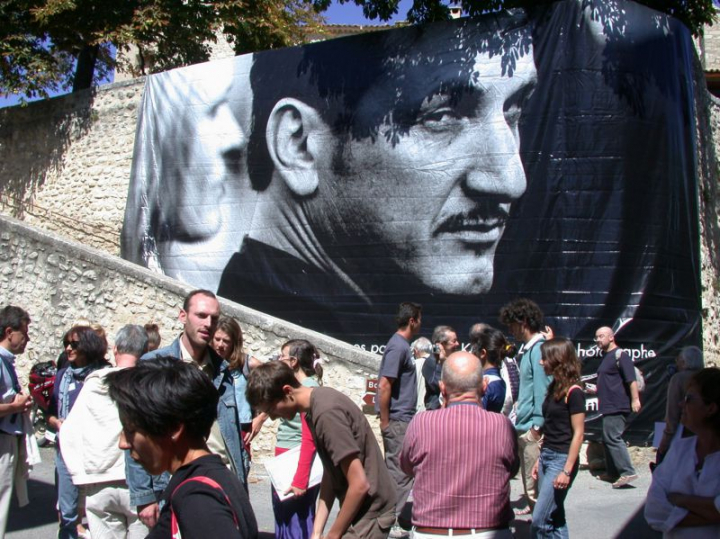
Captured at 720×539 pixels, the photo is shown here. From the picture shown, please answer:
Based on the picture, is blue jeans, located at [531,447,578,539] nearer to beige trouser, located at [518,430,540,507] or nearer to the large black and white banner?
beige trouser, located at [518,430,540,507]

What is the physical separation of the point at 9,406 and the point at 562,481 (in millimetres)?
3282

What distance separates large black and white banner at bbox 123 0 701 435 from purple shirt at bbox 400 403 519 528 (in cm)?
600

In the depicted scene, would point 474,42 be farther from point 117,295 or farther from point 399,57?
point 117,295

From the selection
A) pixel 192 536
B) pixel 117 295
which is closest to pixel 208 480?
pixel 192 536

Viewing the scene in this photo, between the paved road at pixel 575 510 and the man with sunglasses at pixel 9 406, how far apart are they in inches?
53.6

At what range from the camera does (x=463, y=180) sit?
9.91 m

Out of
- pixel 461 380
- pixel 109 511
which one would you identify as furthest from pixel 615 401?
pixel 109 511

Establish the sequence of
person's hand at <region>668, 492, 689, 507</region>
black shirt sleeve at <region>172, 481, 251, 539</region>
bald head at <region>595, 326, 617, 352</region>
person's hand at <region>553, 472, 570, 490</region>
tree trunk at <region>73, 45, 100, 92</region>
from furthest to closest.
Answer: tree trunk at <region>73, 45, 100, 92</region> < bald head at <region>595, 326, 617, 352</region> < person's hand at <region>553, 472, 570, 490</region> < person's hand at <region>668, 492, 689, 507</region> < black shirt sleeve at <region>172, 481, 251, 539</region>

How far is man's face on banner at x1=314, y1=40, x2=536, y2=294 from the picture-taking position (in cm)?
966

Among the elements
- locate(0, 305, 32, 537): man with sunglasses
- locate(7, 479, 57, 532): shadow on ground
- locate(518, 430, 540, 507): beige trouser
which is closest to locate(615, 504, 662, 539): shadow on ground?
locate(518, 430, 540, 507): beige trouser

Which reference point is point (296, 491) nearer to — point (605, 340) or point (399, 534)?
point (399, 534)

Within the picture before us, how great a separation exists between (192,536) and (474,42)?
29.5 feet

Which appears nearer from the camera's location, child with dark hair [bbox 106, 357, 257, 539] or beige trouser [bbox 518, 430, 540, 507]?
child with dark hair [bbox 106, 357, 257, 539]

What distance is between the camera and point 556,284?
9.13m
